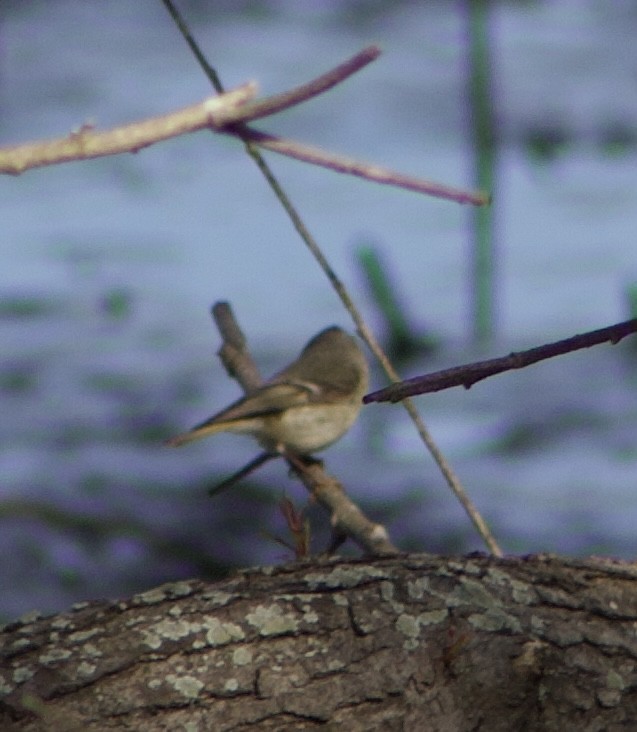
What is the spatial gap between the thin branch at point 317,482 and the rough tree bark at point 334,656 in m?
0.67

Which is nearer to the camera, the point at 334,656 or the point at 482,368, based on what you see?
the point at 482,368

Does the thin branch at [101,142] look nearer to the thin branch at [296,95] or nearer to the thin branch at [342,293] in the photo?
the thin branch at [296,95]

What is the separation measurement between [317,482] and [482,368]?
7.16 feet

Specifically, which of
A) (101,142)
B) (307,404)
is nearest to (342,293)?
(101,142)

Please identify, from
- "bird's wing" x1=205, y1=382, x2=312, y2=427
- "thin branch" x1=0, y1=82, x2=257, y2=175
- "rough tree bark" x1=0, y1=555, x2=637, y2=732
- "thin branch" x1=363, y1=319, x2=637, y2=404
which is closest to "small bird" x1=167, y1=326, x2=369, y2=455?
"bird's wing" x1=205, y1=382, x2=312, y2=427

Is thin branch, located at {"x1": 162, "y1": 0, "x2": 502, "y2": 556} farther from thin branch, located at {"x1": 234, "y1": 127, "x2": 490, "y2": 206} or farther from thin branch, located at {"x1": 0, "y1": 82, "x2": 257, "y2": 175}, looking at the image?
thin branch, located at {"x1": 0, "y1": 82, "x2": 257, "y2": 175}

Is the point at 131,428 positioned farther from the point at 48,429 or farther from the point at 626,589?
the point at 626,589

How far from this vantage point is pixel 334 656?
92.4 inches

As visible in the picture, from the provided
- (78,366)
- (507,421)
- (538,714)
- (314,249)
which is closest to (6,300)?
(78,366)

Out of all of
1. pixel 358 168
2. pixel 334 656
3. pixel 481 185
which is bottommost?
pixel 481 185

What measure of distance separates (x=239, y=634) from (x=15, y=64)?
9.26 m

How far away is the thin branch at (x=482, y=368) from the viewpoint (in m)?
1.79

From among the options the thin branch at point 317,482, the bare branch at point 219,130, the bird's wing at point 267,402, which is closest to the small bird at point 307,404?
the bird's wing at point 267,402

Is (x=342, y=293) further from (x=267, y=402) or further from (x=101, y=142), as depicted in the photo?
(x=267, y=402)
